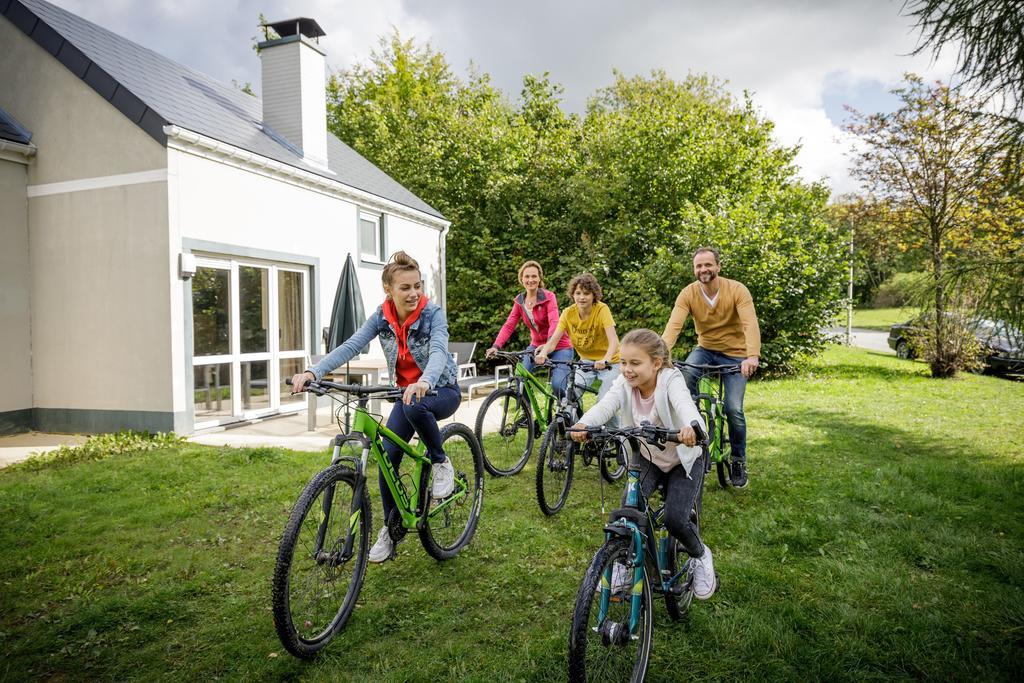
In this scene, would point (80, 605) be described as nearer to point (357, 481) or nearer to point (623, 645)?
point (357, 481)

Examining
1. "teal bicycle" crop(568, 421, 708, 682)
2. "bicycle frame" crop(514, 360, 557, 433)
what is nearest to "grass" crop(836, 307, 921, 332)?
"bicycle frame" crop(514, 360, 557, 433)

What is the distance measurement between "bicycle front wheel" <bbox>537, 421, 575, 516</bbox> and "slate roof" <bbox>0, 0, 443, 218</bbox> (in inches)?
268

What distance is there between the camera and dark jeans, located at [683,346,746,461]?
5477 millimetres

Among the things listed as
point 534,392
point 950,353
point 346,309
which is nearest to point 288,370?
point 346,309

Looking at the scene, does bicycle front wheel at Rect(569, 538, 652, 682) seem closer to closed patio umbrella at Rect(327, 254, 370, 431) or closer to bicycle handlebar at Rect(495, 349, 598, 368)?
bicycle handlebar at Rect(495, 349, 598, 368)

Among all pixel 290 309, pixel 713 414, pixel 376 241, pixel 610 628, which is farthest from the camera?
pixel 376 241

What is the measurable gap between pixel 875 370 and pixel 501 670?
15498 mm

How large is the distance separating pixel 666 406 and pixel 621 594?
991 mm

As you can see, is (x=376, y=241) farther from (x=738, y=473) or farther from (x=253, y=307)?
(x=738, y=473)

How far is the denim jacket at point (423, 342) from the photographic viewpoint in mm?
3633

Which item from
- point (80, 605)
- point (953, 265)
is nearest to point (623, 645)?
point (80, 605)

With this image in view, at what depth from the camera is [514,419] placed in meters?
5.92

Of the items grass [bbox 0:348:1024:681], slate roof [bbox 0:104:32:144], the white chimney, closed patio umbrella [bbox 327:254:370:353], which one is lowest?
grass [bbox 0:348:1024:681]

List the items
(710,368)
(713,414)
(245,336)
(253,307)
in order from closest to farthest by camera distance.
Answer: (710,368)
(713,414)
(245,336)
(253,307)
